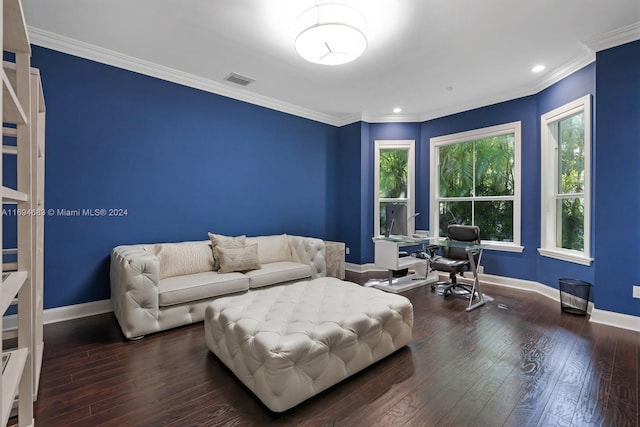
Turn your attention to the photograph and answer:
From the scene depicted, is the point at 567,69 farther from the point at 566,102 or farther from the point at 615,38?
the point at 615,38

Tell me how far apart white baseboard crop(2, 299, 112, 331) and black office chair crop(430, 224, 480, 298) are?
3.91m

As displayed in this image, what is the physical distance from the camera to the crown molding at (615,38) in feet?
9.17

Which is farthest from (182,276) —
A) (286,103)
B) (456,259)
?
(456,259)

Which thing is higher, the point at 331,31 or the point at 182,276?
the point at 331,31

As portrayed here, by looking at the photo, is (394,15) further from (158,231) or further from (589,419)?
(158,231)

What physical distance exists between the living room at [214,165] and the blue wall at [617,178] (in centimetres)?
1

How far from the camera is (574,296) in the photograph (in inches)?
129

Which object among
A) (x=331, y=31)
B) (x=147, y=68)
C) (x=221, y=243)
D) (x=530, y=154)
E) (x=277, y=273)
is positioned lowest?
(x=277, y=273)

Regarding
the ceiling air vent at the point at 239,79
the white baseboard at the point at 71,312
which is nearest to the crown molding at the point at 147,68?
the ceiling air vent at the point at 239,79

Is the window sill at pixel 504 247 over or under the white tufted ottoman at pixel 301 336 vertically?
over

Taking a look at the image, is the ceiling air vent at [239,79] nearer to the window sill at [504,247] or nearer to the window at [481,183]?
the window at [481,183]

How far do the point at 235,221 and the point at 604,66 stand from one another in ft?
15.0

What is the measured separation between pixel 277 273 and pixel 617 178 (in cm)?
371

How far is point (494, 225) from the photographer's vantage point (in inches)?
184
